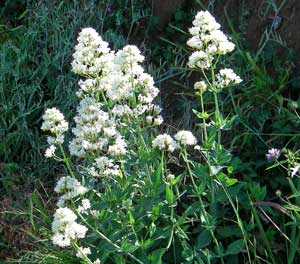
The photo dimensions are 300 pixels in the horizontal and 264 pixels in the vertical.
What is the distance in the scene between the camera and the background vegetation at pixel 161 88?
10.8 feet

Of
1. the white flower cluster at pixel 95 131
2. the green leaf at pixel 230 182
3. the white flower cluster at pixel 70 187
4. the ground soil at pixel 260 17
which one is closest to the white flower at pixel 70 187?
the white flower cluster at pixel 70 187

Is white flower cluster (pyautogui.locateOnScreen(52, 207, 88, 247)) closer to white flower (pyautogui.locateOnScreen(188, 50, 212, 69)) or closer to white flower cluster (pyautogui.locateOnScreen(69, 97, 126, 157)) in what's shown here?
white flower cluster (pyautogui.locateOnScreen(69, 97, 126, 157))

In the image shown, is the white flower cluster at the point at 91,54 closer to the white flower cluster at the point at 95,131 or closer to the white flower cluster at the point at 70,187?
the white flower cluster at the point at 95,131

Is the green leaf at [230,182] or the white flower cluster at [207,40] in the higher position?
the white flower cluster at [207,40]

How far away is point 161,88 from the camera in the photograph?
4230 mm

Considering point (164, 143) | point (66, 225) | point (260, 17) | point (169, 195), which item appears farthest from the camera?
point (260, 17)

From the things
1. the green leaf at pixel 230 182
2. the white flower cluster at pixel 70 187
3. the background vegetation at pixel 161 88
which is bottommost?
the background vegetation at pixel 161 88

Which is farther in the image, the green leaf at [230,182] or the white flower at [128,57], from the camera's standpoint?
the green leaf at [230,182]

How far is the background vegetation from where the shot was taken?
3.29 m

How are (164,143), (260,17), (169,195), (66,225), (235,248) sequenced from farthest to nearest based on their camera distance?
(260,17)
(235,248)
(169,195)
(164,143)
(66,225)

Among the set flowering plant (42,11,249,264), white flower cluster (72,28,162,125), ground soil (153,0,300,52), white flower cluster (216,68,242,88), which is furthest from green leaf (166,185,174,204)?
ground soil (153,0,300,52)

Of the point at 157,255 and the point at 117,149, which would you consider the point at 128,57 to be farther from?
the point at 157,255

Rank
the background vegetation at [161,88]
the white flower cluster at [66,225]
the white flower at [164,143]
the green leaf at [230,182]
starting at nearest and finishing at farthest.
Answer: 1. the white flower cluster at [66,225]
2. the white flower at [164,143]
3. the green leaf at [230,182]
4. the background vegetation at [161,88]

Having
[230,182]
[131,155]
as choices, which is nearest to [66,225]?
[131,155]
